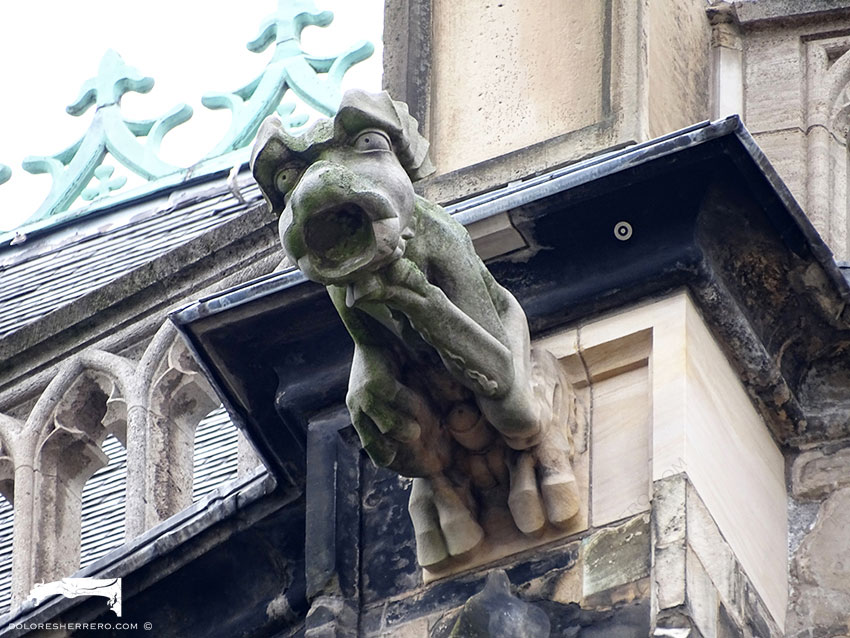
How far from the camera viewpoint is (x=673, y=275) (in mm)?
6691

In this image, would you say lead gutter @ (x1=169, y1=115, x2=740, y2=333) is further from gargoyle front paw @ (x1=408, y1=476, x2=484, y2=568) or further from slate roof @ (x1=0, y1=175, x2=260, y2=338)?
slate roof @ (x1=0, y1=175, x2=260, y2=338)

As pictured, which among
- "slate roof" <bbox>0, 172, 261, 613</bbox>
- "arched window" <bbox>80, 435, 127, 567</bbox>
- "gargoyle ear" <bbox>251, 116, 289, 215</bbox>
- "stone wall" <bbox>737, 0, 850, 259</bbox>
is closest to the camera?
"gargoyle ear" <bbox>251, 116, 289, 215</bbox>

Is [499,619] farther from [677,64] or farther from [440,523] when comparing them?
[677,64]

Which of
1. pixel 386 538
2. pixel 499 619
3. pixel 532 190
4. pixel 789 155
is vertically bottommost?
pixel 499 619

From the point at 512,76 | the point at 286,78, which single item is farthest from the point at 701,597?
the point at 286,78

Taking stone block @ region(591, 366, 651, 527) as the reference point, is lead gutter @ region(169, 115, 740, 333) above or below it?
above

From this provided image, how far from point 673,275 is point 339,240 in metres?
0.98

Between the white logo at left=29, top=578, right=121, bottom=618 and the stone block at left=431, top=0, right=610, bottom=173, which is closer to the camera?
the stone block at left=431, top=0, right=610, bottom=173

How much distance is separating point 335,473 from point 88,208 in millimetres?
9666

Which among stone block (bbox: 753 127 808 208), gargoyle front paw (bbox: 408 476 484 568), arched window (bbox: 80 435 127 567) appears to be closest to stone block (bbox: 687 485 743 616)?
gargoyle front paw (bbox: 408 476 484 568)

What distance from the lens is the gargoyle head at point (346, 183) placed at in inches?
235

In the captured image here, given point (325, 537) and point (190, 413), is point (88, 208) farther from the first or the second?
point (325, 537)

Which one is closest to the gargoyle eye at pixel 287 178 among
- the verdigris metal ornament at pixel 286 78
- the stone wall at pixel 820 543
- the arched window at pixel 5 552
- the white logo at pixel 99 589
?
the stone wall at pixel 820 543

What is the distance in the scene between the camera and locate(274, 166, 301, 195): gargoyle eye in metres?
6.18
